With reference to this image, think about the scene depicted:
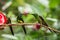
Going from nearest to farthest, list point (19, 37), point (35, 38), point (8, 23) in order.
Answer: point (8, 23)
point (19, 37)
point (35, 38)

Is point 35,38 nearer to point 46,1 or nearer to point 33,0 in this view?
point 46,1

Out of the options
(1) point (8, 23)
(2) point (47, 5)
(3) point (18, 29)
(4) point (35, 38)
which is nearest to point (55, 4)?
(2) point (47, 5)

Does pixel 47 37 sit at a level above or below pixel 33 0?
below

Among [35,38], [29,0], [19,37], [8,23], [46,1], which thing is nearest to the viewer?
[8,23]

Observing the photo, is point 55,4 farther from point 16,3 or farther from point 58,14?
point 16,3

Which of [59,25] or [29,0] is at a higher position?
[29,0]

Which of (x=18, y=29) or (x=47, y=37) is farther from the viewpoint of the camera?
(x=18, y=29)

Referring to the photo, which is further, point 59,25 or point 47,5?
point 47,5

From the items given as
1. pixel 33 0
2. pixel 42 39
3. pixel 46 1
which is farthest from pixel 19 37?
pixel 33 0
